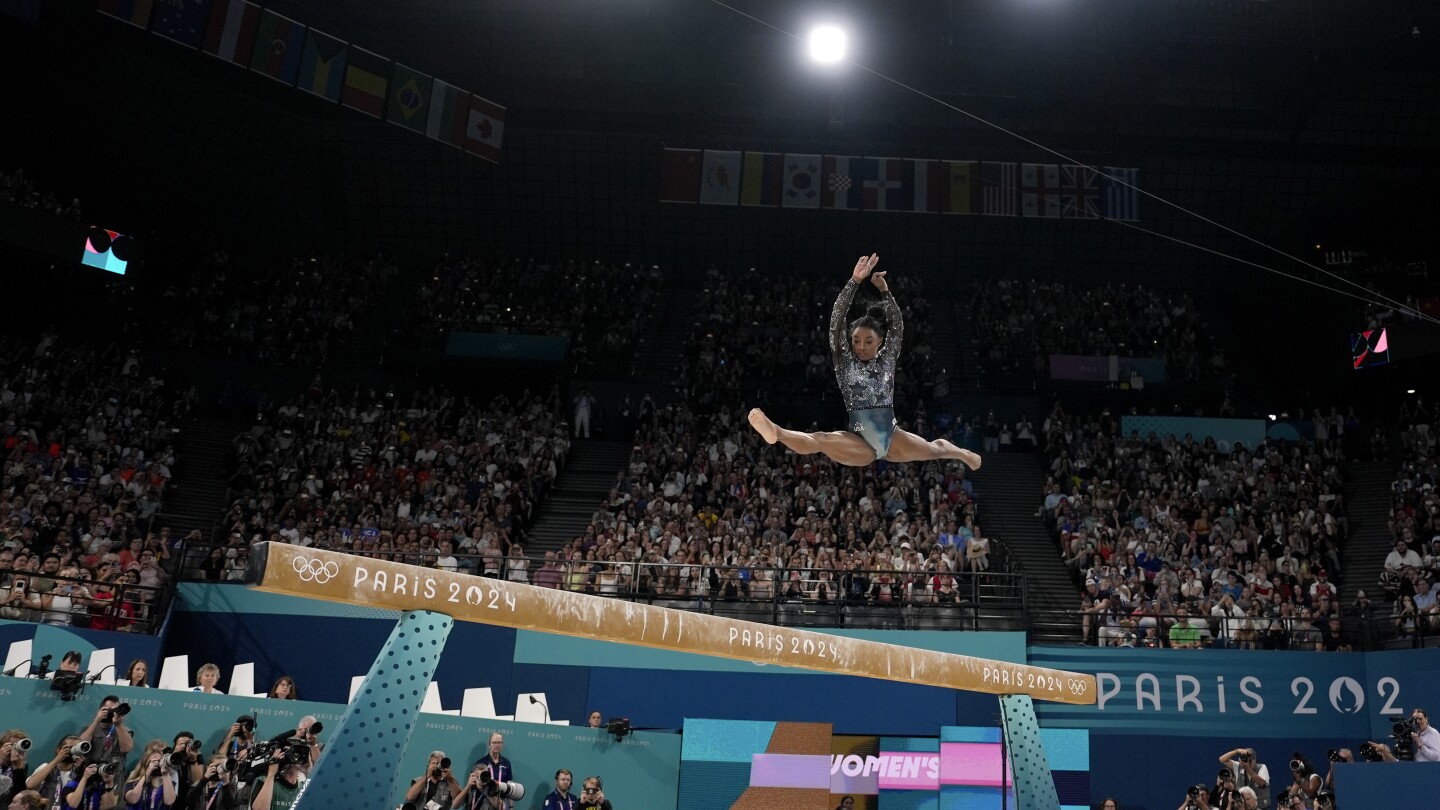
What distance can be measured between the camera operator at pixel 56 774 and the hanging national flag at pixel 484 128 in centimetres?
1673

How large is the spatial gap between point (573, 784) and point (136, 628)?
631 centimetres

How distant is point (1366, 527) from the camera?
1989 cm

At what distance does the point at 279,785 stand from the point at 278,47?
16275mm

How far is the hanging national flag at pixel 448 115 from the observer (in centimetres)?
2342

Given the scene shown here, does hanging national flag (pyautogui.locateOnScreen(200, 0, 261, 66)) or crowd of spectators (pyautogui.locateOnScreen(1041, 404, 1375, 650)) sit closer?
crowd of spectators (pyautogui.locateOnScreen(1041, 404, 1375, 650))

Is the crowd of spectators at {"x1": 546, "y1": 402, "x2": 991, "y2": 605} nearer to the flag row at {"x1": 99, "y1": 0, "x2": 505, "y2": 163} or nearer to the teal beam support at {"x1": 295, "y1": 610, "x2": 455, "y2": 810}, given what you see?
the flag row at {"x1": 99, "y1": 0, "x2": 505, "y2": 163}

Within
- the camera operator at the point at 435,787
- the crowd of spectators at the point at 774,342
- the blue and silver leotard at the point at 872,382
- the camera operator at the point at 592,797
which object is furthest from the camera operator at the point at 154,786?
the crowd of spectators at the point at 774,342

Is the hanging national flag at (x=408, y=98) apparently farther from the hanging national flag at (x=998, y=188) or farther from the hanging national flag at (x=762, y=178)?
the hanging national flag at (x=998, y=188)

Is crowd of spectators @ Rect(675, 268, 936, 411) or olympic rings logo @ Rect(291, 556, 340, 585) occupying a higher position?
crowd of spectators @ Rect(675, 268, 936, 411)

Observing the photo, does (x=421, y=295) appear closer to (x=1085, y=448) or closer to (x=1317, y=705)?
(x=1085, y=448)

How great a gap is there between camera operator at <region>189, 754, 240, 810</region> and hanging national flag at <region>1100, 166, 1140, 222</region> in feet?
70.7

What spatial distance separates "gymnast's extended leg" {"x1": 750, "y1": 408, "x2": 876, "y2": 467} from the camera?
22.6 ft

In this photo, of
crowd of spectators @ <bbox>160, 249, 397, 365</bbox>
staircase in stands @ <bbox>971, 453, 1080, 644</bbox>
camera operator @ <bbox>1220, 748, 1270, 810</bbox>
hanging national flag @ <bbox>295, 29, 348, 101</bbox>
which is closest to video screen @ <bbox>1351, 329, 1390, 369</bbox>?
staircase in stands @ <bbox>971, 453, 1080, 644</bbox>

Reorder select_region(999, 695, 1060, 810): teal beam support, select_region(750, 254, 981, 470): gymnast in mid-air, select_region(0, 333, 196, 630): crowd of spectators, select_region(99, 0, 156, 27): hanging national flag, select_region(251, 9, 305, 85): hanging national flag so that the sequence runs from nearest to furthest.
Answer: select_region(999, 695, 1060, 810): teal beam support < select_region(750, 254, 981, 470): gymnast in mid-air < select_region(0, 333, 196, 630): crowd of spectators < select_region(99, 0, 156, 27): hanging national flag < select_region(251, 9, 305, 85): hanging national flag
